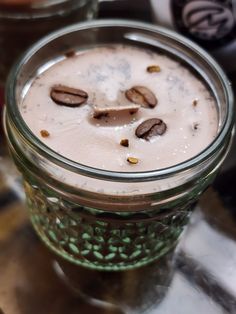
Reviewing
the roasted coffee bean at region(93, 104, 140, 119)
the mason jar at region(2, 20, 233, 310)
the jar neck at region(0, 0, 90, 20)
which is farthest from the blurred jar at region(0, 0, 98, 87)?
the roasted coffee bean at region(93, 104, 140, 119)

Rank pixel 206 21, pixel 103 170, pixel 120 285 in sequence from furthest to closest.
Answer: pixel 206 21, pixel 120 285, pixel 103 170

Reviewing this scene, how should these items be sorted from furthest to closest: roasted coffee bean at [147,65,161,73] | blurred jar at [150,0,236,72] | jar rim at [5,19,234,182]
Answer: blurred jar at [150,0,236,72], roasted coffee bean at [147,65,161,73], jar rim at [5,19,234,182]

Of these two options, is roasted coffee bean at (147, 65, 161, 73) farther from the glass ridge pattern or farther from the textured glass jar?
the glass ridge pattern

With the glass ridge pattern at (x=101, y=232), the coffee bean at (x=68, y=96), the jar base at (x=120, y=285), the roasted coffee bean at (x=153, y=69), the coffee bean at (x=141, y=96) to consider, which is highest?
the roasted coffee bean at (x=153, y=69)

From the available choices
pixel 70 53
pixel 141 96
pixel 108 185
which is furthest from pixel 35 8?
pixel 108 185

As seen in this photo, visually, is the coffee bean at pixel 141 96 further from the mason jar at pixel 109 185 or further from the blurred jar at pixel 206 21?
the blurred jar at pixel 206 21

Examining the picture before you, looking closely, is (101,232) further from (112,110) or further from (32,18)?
(32,18)

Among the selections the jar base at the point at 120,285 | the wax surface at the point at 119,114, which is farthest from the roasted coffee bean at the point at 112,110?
the jar base at the point at 120,285
